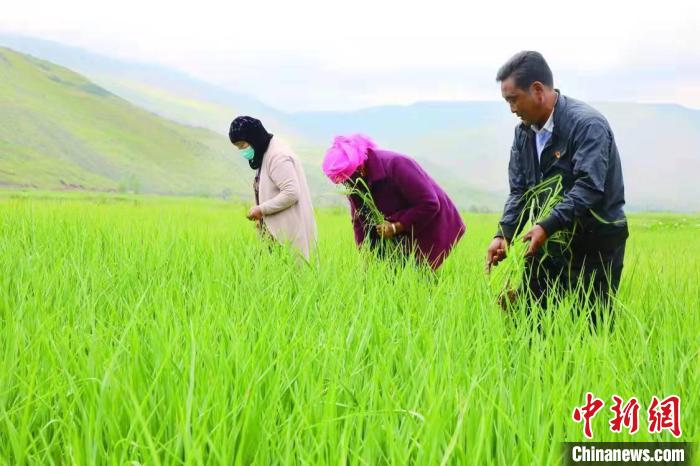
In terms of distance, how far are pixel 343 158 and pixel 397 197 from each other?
44 centimetres

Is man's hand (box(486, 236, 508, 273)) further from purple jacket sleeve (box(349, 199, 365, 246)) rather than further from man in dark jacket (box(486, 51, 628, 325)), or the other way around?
purple jacket sleeve (box(349, 199, 365, 246))

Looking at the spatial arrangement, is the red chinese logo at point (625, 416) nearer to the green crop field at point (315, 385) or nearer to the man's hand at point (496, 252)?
the green crop field at point (315, 385)

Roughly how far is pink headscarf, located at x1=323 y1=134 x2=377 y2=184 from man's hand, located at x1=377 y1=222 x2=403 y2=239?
1.10 ft

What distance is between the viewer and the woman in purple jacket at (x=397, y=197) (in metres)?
3.43

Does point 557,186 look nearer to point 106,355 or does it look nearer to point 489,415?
point 489,415

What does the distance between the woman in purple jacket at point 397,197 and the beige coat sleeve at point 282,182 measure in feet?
1.71

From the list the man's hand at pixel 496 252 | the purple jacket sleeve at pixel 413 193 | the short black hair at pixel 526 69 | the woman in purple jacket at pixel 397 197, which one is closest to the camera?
the short black hair at pixel 526 69

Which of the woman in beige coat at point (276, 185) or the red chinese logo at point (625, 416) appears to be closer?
the red chinese logo at point (625, 416)

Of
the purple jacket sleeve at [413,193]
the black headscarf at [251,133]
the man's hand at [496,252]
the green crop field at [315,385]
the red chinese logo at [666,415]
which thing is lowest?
the red chinese logo at [666,415]

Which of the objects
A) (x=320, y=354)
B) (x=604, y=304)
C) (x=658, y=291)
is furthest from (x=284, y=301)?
(x=658, y=291)

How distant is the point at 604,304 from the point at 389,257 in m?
1.14

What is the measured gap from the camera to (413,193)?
3559 mm

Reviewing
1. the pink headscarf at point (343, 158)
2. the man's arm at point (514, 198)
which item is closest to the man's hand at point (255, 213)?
the pink headscarf at point (343, 158)

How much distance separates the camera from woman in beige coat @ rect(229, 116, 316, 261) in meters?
4.08
